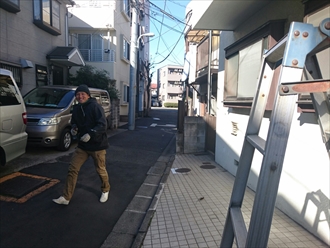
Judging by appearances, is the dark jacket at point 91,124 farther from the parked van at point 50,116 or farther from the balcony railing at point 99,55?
the balcony railing at point 99,55

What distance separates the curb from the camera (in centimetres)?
274

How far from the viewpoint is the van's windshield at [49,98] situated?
698cm

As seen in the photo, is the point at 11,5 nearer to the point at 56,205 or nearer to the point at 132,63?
the point at 132,63

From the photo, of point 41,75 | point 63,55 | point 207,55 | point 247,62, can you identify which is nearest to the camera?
point 247,62

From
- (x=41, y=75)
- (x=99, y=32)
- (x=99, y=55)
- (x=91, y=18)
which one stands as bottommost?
(x=41, y=75)

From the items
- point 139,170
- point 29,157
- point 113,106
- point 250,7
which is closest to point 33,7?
point 113,106

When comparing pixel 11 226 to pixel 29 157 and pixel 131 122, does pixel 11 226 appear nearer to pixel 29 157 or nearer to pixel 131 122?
pixel 29 157

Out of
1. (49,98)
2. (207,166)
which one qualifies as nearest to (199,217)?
(207,166)

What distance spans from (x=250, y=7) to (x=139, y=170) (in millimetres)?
4094

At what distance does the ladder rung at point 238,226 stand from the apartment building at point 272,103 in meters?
0.67

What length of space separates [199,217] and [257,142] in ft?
7.39

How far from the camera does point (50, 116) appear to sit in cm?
625

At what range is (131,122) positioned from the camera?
1237cm

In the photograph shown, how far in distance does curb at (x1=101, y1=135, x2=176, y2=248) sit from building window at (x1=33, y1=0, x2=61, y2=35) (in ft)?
25.9
